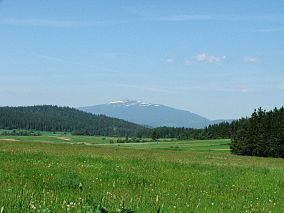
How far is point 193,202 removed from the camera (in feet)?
35.3

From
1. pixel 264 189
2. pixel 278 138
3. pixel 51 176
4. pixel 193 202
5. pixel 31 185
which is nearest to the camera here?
pixel 193 202

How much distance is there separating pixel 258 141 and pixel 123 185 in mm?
87104

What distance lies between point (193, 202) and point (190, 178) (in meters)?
6.55

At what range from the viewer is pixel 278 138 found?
92.1 m

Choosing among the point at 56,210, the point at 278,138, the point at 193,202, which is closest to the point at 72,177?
the point at 193,202

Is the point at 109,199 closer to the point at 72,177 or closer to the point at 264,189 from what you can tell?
the point at 72,177

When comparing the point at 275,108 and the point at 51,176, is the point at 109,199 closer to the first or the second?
the point at 51,176

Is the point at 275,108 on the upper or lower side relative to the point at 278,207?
upper

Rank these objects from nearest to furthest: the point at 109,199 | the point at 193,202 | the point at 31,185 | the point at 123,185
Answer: the point at 109,199 < the point at 193,202 < the point at 31,185 < the point at 123,185

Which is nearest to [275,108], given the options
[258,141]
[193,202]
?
[258,141]

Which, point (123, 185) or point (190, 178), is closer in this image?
point (123, 185)

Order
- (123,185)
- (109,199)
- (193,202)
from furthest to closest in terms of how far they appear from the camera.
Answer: (123,185) → (193,202) → (109,199)

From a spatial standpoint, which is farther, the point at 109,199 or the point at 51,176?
the point at 51,176

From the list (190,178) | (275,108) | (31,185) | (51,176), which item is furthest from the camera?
(275,108)
